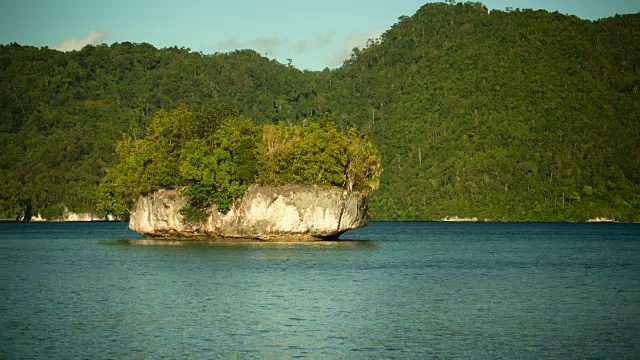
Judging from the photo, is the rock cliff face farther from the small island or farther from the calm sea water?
the calm sea water

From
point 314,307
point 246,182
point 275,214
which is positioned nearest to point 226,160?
point 246,182

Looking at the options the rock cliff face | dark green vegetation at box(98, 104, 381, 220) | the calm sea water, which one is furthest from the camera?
dark green vegetation at box(98, 104, 381, 220)

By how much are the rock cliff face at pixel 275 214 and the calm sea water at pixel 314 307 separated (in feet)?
30.5

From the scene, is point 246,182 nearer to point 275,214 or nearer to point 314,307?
point 275,214

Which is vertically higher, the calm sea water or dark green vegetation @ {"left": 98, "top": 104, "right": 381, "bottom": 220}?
dark green vegetation @ {"left": 98, "top": 104, "right": 381, "bottom": 220}

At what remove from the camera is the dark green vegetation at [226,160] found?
7381 cm

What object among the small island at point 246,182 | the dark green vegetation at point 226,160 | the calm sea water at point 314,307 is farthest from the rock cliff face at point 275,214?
the calm sea water at point 314,307

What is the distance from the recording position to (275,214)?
73188mm

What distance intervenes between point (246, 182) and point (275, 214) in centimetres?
409

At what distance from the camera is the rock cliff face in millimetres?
72812

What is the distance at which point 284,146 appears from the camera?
75688mm

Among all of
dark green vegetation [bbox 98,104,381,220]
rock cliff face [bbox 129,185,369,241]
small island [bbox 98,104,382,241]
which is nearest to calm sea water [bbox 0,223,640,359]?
rock cliff face [bbox 129,185,369,241]

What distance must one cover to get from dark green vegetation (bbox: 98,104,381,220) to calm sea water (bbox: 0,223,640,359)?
11.4 meters

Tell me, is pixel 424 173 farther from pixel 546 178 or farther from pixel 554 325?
pixel 554 325
